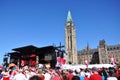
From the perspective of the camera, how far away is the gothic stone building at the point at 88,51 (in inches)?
4850

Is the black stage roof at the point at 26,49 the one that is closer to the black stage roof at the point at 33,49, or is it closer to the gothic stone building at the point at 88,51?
the black stage roof at the point at 33,49

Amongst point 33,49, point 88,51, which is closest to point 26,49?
point 33,49

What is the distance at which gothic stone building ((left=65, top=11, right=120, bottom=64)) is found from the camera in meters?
123

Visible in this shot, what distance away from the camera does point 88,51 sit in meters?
139

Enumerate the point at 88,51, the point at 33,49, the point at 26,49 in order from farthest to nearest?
the point at 88,51, the point at 26,49, the point at 33,49

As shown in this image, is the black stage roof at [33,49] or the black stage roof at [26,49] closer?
the black stage roof at [33,49]

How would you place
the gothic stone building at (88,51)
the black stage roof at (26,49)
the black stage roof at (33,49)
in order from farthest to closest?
the gothic stone building at (88,51), the black stage roof at (26,49), the black stage roof at (33,49)

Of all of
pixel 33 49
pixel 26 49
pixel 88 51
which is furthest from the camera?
pixel 88 51

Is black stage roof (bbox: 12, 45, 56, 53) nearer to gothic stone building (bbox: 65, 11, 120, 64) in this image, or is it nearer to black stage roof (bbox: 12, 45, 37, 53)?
black stage roof (bbox: 12, 45, 37, 53)

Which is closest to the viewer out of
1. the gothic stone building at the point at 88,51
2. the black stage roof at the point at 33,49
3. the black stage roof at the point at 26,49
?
the black stage roof at the point at 33,49

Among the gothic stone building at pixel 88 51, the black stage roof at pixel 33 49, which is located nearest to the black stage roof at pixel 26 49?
the black stage roof at pixel 33 49

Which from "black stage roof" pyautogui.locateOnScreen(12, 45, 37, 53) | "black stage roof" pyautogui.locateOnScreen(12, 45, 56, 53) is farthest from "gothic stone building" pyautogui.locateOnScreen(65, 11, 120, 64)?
"black stage roof" pyautogui.locateOnScreen(12, 45, 56, 53)

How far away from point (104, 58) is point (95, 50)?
1352 centimetres

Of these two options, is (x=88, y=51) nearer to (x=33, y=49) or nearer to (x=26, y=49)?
(x=26, y=49)
